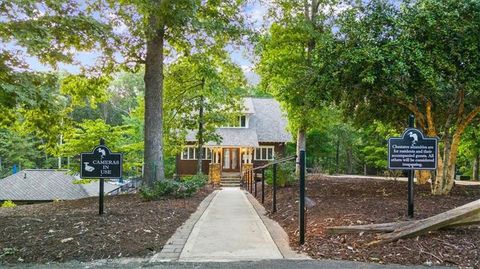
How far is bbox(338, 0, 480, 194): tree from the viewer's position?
9.16 meters

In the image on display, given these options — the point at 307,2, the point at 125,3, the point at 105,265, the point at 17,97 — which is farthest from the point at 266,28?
the point at 105,265

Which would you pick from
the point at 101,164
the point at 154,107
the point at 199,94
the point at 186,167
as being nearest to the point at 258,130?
the point at 186,167

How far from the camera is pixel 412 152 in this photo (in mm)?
6867

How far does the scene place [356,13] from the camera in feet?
35.2

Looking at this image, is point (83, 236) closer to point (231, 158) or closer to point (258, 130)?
point (231, 158)

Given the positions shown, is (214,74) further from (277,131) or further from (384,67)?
(277,131)

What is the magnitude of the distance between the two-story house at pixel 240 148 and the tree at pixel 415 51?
78.4 ft

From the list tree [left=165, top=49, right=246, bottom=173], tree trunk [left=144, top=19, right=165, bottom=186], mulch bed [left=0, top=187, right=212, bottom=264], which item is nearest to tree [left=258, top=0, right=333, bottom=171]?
tree [left=165, top=49, right=246, bottom=173]

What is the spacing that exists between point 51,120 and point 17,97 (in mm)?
2633

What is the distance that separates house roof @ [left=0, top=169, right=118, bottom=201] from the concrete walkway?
76.6 ft

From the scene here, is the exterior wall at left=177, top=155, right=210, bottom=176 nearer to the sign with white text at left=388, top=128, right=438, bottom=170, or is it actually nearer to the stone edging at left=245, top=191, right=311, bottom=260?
the stone edging at left=245, top=191, right=311, bottom=260

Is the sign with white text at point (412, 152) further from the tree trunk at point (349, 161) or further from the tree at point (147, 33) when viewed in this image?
the tree trunk at point (349, 161)

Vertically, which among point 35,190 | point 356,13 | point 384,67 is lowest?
point 35,190

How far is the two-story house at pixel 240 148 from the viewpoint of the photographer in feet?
114
